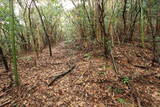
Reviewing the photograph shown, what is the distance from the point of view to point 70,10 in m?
15.0

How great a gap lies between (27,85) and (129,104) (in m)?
3.44

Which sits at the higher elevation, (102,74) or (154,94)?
(102,74)

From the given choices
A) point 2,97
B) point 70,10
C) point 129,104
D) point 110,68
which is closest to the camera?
point 129,104

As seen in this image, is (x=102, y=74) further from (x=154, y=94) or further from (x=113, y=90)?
(x=154, y=94)

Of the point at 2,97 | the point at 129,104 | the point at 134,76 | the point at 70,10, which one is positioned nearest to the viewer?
the point at 129,104

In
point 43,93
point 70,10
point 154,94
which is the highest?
point 70,10

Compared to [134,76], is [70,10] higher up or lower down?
higher up

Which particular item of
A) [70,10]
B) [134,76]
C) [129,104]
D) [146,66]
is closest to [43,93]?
[129,104]

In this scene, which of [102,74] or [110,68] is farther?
[110,68]

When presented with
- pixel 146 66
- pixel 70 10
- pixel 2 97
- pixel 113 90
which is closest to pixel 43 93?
pixel 2 97

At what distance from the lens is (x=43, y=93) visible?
157 inches

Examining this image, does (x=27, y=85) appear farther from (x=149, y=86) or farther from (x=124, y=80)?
(x=149, y=86)

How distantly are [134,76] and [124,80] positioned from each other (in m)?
0.63

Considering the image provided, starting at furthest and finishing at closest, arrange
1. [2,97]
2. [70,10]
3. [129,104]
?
1. [70,10]
2. [2,97]
3. [129,104]
